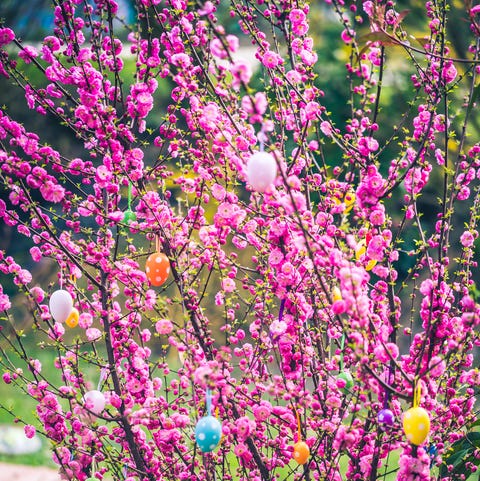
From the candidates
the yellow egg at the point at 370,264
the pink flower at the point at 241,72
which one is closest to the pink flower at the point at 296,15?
the pink flower at the point at 241,72

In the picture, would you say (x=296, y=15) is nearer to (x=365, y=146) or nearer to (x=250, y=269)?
(x=365, y=146)

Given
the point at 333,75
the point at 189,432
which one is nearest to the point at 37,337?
the point at 333,75

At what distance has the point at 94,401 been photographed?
188 centimetres

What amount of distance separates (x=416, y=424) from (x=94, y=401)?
35.9 inches

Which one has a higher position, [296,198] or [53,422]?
[296,198]

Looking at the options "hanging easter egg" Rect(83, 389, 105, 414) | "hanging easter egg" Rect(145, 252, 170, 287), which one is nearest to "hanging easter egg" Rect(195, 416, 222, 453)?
"hanging easter egg" Rect(83, 389, 105, 414)

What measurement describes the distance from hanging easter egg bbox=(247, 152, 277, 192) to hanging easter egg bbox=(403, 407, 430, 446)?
0.66m

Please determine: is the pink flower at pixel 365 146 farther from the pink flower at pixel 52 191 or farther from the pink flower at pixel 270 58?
the pink flower at pixel 52 191

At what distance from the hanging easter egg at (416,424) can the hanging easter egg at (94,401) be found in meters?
0.87

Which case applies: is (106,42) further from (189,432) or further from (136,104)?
(189,432)

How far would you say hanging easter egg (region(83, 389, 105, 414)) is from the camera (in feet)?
6.19

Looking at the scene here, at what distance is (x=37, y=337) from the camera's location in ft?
30.1

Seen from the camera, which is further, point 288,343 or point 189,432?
point 189,432

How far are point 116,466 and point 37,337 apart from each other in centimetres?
754
